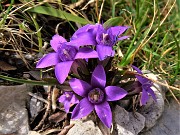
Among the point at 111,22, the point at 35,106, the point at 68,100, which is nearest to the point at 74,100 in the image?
the point at 68,100

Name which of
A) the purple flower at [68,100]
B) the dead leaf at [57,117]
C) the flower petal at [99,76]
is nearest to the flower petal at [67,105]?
the purple flower at [68,100]

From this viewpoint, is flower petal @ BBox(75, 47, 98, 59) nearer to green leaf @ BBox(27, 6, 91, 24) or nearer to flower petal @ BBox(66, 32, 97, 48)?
flower petal @ BBox(66, 32, 97, 48)

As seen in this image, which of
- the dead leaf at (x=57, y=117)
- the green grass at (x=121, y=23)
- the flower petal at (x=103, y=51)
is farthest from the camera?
the green grass at (x=121, y=23)

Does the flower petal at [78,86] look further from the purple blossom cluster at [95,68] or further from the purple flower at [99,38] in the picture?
the purple flower at [99,38]

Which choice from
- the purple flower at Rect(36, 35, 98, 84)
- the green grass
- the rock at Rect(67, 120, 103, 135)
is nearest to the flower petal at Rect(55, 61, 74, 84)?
the purple flower at Rect(36, 35, 98, 84)

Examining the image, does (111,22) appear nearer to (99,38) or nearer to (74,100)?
(99,38)

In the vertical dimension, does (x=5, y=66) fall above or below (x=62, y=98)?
above

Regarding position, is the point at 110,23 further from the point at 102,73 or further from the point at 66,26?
the point at 66,26
